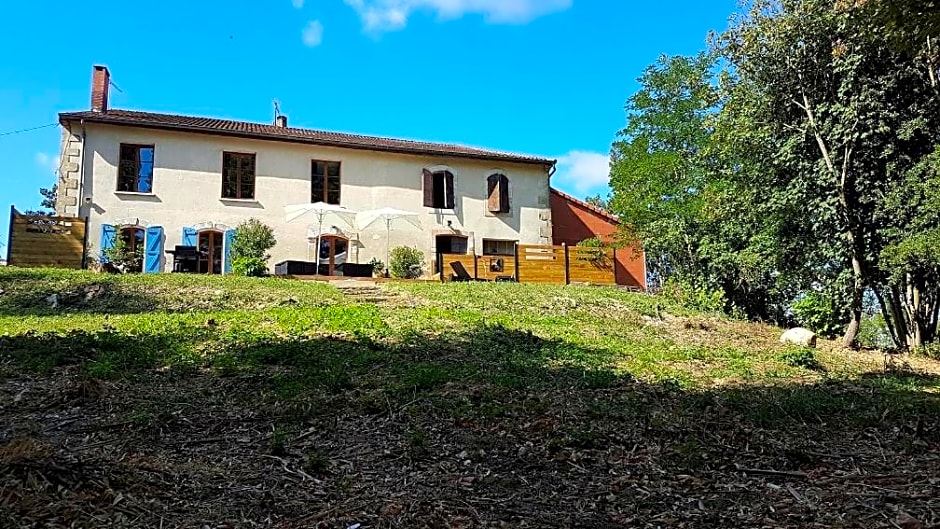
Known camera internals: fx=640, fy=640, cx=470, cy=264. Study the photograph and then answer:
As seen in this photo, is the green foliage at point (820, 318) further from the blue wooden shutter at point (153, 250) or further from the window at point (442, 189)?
the blue wooden shutter at point (153, 250)

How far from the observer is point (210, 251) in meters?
20.3

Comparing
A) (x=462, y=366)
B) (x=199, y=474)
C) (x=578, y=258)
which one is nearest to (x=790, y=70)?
(x=578, y=258)

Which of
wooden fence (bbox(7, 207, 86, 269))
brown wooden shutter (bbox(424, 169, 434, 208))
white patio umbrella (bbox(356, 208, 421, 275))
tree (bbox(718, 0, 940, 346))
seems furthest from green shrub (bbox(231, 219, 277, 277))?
tree (bbox(718, 0, 940, 346))

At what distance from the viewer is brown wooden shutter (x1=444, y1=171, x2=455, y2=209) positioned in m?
23.3

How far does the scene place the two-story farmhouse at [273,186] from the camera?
19.7 m

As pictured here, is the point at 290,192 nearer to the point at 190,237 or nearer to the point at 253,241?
the point at 253,241

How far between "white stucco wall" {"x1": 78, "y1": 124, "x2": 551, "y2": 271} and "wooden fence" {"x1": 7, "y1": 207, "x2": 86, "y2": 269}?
118cm

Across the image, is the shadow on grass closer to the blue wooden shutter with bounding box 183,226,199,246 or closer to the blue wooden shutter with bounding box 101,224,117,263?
the blue wooden shutter with bounding box 101,224,117,263

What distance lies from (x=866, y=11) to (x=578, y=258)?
13.7 metres

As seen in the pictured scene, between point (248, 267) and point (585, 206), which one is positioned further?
point (585, 206)

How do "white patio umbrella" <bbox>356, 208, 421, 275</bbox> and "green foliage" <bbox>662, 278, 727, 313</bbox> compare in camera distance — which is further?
"white patio umbrella" <bbox>356, 208, 421, 275</bbox>

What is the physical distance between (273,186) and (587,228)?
12071 mm

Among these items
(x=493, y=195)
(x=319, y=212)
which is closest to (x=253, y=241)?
A: (x=319, y=212)

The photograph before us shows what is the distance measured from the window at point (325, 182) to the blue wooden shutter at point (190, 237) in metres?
3.95
